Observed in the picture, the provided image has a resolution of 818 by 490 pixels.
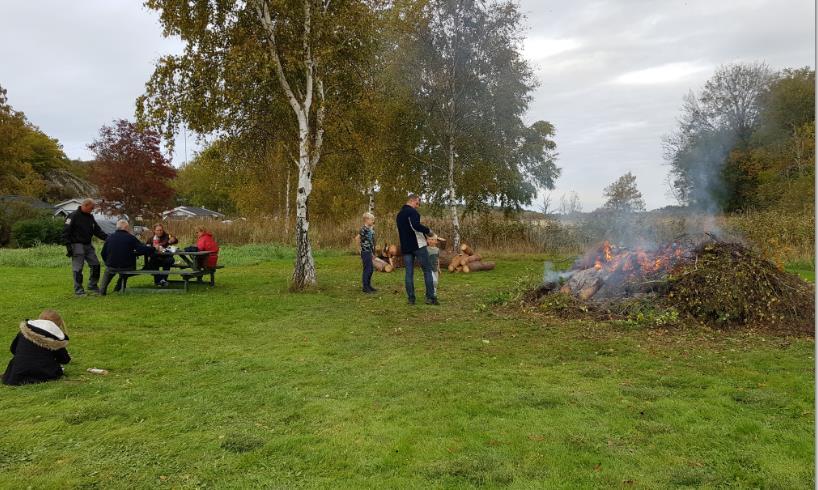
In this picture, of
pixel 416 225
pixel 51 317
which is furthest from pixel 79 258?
pixel 416 225

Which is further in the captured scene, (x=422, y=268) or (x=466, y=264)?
(x=466, y=264)

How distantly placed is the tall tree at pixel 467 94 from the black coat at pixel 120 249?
33.9 ft

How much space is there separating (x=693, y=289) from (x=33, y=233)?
28.3m

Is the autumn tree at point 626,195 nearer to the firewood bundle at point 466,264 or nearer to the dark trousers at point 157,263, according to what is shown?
the firewood bundle at point 466,264

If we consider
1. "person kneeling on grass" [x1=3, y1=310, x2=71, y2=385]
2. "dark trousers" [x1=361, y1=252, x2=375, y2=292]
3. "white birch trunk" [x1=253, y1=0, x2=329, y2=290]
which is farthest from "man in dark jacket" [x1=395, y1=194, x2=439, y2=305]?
"person kneeling on grass" [x1=3, y1=310, x2=71, y2=385]

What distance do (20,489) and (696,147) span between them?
11.7m

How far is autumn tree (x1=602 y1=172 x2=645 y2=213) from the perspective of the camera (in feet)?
44.3

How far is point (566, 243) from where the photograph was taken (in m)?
19.4

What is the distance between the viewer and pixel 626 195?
13.8m

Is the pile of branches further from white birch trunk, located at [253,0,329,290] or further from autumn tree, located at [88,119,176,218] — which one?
autumn tree, located at [88,119,176,218]

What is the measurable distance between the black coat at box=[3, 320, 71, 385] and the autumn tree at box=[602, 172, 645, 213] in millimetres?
12437

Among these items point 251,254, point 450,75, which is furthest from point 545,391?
point 251,254

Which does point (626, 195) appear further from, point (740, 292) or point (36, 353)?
point (36, 353)

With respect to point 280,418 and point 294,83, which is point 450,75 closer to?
point 294,83
